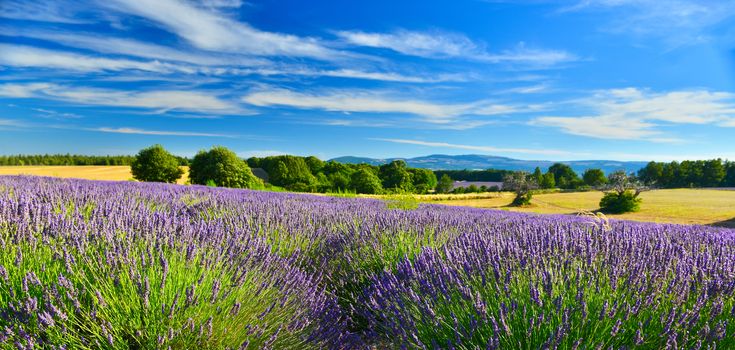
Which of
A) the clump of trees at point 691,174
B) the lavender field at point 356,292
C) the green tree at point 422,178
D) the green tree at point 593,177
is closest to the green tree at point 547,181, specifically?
the green tree at point 593,177

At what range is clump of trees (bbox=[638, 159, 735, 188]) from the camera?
49.0m

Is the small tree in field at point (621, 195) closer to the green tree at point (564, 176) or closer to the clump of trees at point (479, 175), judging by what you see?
the green tree at point (564, 176)

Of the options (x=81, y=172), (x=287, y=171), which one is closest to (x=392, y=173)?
(x=287, y=171)

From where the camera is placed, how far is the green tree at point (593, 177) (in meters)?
49.7

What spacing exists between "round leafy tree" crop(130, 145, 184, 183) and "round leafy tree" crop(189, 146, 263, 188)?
366 centimetres

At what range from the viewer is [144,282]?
5.81 ft

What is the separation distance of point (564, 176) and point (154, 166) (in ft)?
162

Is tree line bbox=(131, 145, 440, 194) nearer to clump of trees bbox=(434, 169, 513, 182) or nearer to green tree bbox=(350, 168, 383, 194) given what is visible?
green tree bbox=(350, 168, 383, 194)

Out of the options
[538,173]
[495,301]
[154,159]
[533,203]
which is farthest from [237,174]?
[538,173]

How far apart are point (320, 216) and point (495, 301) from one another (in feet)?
10.1

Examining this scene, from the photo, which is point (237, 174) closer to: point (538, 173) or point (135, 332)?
point (135, 332)

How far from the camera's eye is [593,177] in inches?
2034

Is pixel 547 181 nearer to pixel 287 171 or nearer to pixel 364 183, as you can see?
pixel 364 183

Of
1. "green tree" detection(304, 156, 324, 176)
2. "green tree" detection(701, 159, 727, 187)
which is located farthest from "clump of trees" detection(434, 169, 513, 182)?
"green tree" detection(701, 159, 727, 187)
